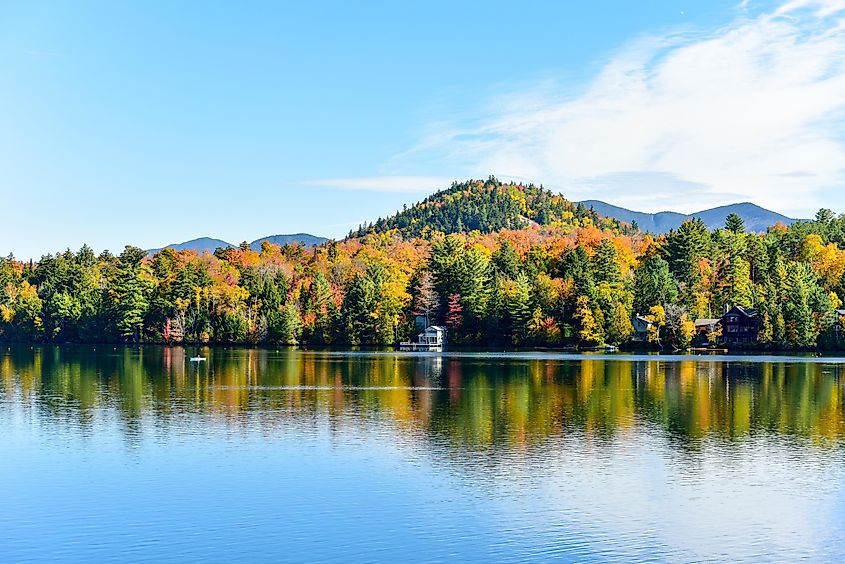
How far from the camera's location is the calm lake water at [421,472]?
2102 centimetres

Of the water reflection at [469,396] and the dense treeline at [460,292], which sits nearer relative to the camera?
the water reflection at [469,396]

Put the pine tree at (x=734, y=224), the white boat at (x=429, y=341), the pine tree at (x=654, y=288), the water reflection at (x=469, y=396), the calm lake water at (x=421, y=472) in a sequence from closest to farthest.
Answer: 1. the calm lake water at (x=421, y=472)
2. the water reflection at (x=469, y=396)
3. the pine tree at (x=654, y=288)
4. the white boat at (x=429, y=341)
5. the pine tree at (x=734, y=224)

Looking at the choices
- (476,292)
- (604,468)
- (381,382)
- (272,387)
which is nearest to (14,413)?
(272,387)

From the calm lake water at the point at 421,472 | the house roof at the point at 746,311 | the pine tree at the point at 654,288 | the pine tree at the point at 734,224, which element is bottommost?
the calm lake water at the point at 421,472

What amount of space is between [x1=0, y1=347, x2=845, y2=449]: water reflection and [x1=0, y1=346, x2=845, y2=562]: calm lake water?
26cm

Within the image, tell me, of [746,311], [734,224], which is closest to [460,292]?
[746,311]

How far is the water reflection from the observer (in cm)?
3872

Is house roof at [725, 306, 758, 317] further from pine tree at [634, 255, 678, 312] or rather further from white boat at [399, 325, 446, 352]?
white boat at [399, 325, 446, 352]

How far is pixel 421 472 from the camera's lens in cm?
2855

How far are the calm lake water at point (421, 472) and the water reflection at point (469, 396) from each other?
0.26m

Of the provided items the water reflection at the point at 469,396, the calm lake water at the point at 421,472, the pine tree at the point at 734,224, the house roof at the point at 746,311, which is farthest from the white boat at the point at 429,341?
the calm lake water at the point at 421,472

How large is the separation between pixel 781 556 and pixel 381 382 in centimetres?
4100

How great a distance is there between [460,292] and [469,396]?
7005 cm

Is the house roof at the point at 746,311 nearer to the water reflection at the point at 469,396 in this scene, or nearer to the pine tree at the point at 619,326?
the pine tree at the point at 619,326
